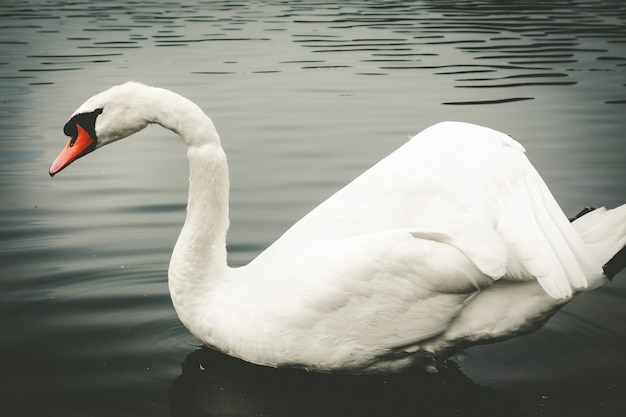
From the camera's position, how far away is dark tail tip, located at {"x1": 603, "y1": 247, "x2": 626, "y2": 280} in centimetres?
495

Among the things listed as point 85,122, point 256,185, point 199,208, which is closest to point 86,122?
point 85,122

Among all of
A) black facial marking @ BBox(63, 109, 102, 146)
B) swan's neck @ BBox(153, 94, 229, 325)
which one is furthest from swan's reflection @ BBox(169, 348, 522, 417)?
black facial marking @ BBox(63, 109, 102, 146)

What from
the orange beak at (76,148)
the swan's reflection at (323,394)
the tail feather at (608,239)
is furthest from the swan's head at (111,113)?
the tail feather at (608,239)

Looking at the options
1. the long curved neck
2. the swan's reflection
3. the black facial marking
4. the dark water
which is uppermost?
the black facial marking

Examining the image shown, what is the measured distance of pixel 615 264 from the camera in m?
4.99

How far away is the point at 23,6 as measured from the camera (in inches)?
1710

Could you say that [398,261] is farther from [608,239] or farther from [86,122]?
[86,122]

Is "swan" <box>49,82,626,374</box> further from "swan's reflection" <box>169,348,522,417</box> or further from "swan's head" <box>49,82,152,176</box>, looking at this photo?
"swan's reflection" <box>169,348,522,417</box>

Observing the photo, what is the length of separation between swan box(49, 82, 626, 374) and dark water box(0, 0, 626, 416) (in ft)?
1.46

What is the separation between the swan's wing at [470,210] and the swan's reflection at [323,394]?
0.85 m

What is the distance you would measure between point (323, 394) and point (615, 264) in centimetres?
189

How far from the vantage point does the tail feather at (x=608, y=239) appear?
4.94 metres

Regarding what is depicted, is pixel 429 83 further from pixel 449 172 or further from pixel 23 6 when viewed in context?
pixel 23 6

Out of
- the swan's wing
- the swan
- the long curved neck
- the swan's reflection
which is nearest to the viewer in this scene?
the swan's wing
